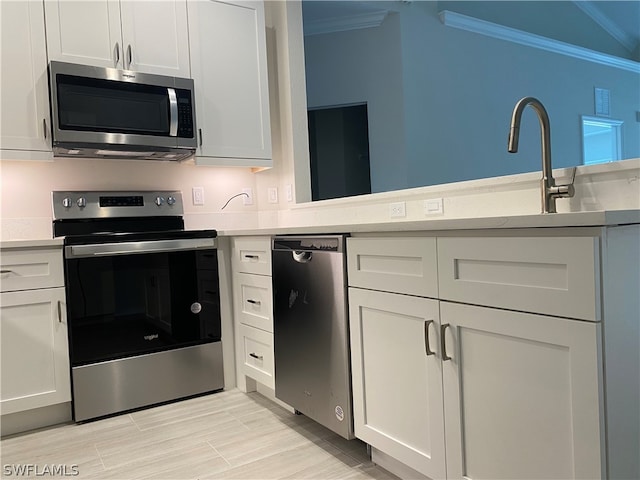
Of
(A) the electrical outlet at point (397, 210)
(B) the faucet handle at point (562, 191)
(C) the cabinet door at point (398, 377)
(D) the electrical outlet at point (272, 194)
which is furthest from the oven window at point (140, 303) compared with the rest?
(B) the faucet handle at point (562, 191)

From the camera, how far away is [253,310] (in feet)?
8.36

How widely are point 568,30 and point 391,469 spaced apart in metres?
2.84

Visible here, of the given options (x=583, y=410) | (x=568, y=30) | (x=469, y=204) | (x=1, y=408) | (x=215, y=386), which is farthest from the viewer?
(x=568, y=30)

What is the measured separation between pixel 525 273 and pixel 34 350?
7.01ft

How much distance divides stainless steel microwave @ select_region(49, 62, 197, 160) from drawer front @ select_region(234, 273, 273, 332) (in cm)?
86

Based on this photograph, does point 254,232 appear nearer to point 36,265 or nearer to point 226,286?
point 226,286

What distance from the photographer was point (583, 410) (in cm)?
107

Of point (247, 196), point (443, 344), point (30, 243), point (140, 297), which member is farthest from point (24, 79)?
point (443, 344)

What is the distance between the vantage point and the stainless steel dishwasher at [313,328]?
1821 mm

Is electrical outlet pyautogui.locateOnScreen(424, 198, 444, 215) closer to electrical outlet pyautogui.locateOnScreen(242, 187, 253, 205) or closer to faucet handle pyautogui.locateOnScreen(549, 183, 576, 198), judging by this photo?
faucet handle pyautogui.locateOnScreen(549, 183, 576, 198)

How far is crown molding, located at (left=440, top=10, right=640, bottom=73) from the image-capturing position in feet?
8.42

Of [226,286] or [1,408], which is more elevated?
[226,286]

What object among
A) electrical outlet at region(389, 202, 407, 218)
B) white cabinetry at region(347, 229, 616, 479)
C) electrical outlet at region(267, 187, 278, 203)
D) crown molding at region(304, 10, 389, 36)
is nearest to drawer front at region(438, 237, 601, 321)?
white cabinetry at region(347, 229, 616, 479)

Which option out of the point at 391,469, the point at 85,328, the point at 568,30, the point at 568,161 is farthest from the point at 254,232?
the point at 568,30
